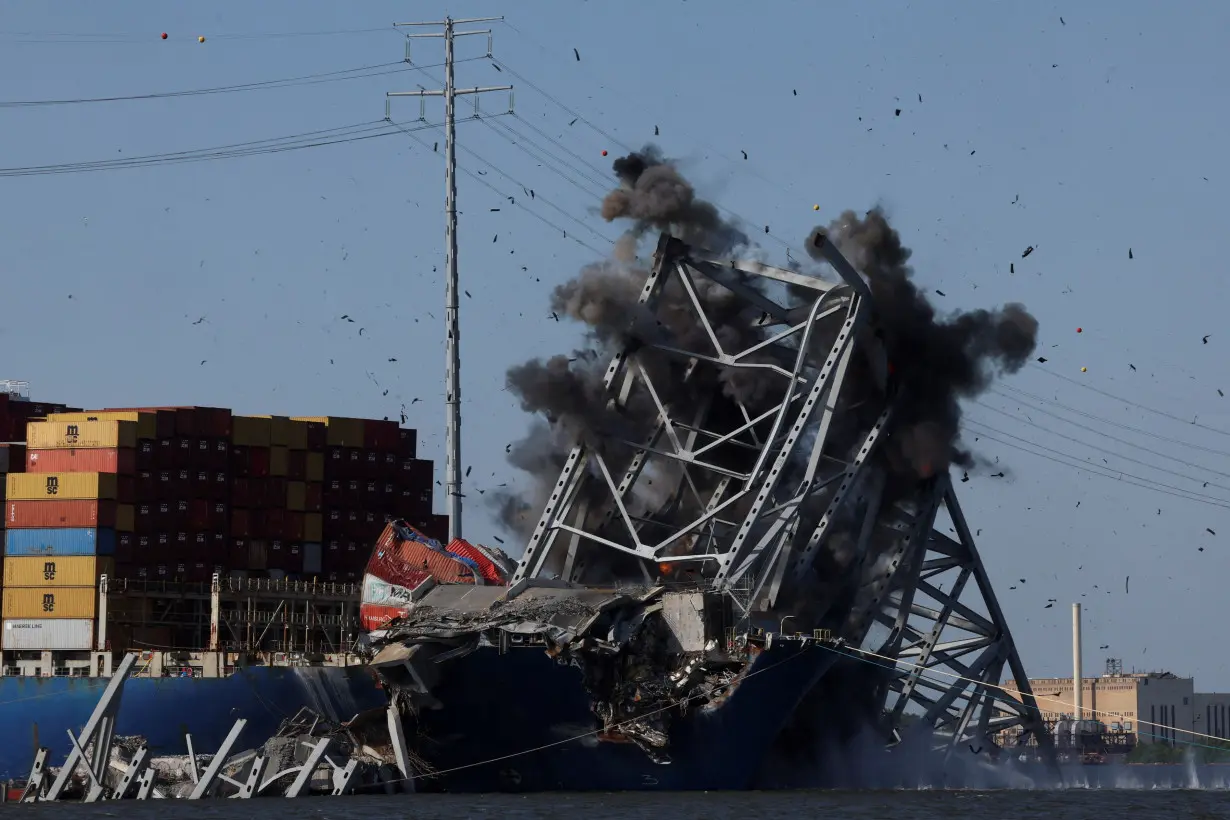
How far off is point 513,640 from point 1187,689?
94157 mm

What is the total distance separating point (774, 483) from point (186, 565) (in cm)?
2716

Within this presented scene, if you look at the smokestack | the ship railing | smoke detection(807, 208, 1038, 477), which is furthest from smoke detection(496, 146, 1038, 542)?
the smokestack

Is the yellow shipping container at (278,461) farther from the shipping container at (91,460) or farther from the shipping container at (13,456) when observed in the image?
the shipping container at (13,456)

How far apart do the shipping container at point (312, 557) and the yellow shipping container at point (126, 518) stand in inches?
345

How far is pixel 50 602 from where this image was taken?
79.4m

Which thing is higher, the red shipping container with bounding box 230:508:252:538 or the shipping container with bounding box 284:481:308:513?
the shipping container with bounding box 284:481:308:513

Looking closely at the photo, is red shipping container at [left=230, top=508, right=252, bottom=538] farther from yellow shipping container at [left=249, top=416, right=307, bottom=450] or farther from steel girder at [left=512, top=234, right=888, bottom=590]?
steel girder at [left=512, top=234, right=888, bottom=590]

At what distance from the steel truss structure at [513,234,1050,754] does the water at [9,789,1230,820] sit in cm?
620

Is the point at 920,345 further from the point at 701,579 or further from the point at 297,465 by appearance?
the point at 297,465

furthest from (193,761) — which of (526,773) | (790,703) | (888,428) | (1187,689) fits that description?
(1187,689)

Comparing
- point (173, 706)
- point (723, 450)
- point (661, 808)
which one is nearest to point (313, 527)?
point (173, 706)

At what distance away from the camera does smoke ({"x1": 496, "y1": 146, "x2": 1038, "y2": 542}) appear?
68812 mm

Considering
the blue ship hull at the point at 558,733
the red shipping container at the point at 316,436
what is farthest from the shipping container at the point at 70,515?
the blue ship hull at the point at 558,733

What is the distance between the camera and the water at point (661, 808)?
54219mm
